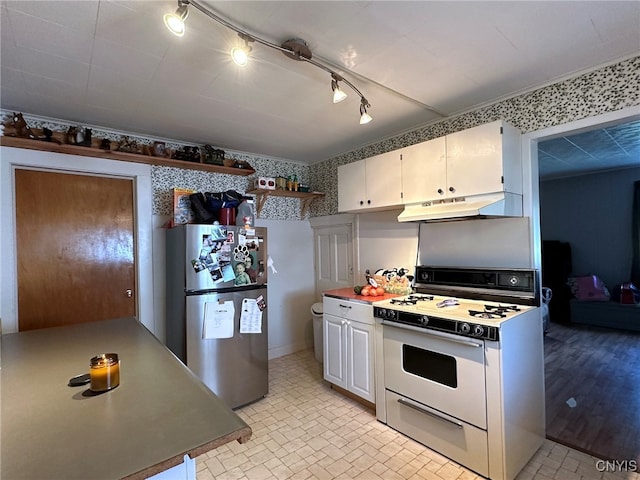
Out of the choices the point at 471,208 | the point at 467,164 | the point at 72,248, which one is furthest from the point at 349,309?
the point at 72,248

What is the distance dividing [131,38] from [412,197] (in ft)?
6.54

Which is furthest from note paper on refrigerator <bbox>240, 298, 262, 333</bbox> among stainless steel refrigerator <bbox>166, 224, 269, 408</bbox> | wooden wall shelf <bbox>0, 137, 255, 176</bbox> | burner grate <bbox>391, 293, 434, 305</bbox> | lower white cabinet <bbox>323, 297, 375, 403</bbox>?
wooden wall shelf <bbox>0, 137, 255, 176</bbox>

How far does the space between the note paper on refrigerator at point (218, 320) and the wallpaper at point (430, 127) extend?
1111 millimetres

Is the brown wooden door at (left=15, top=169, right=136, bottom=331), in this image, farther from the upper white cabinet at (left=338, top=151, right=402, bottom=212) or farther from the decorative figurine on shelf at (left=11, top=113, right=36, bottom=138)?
the upper white cabinet at (left=338, top=151, right=402, bottom=212)

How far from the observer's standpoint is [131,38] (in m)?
1.55

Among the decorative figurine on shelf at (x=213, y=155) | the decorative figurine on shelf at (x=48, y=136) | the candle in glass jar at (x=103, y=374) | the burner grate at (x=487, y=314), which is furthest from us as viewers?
the decorative figurine on shelf at (x=213, y=155)

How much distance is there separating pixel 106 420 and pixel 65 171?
8.19ft

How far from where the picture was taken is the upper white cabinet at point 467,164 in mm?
2004

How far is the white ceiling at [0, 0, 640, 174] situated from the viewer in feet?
4.59

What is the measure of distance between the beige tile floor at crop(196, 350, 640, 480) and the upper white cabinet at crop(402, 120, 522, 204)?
1695 mm

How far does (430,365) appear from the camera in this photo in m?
2.06

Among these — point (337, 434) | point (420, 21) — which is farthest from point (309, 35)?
point (337, 434)

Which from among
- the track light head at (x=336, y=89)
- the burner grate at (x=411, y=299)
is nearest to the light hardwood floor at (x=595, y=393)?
the burner grate at (x=411, y=299)

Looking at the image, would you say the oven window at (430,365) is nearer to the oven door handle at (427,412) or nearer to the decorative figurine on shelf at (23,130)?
the oven door handle at (427,412)
